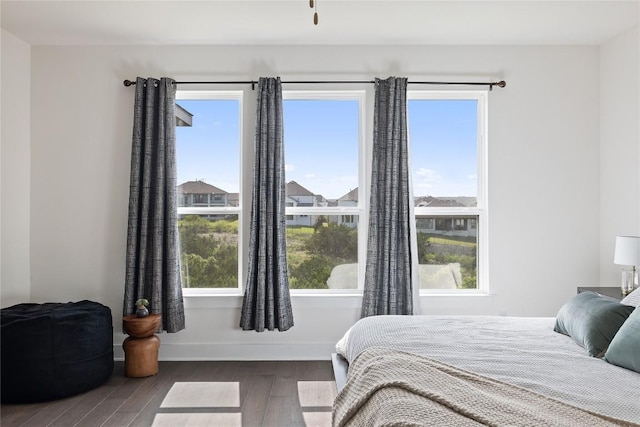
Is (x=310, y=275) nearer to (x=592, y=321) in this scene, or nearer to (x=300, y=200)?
(x=300, y=200)

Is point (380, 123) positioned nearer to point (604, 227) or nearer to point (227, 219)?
point (227, 219)

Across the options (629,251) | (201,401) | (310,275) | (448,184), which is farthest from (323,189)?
(629,251)

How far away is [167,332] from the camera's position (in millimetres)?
4035

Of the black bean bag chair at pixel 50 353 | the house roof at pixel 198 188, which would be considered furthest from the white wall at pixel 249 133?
the black bean bag chair at pixel 50 353

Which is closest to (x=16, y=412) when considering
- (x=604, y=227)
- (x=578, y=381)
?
(x=578, y=381)

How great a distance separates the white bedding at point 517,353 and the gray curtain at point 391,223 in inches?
46.3

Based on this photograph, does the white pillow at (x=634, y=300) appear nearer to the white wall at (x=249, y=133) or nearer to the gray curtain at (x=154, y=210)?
the white wall at (x=249, y=133)

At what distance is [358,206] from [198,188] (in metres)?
1.46

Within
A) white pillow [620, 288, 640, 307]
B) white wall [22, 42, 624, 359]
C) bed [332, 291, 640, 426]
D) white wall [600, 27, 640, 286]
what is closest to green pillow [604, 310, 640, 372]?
bed [332, 291, 640, 426]

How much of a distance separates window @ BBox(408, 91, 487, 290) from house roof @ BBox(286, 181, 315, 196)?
99 centimetres

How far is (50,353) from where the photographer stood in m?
3.29

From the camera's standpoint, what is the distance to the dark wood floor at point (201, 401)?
116 inches

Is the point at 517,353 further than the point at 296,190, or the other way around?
the point at 296,190

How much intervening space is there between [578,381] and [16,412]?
3280 millimetres
